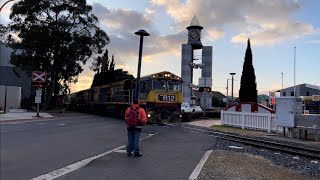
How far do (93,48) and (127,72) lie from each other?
39.4 metres

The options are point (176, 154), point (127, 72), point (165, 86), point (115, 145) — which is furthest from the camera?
point (127, 72)

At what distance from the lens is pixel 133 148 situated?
12406 mm

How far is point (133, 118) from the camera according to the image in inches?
484

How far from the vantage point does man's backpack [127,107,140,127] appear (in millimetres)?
12266

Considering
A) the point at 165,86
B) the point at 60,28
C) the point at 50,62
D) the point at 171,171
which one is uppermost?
the point at 60,28

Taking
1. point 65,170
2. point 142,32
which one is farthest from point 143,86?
point 65,170

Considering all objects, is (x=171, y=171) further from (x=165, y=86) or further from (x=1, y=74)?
(x=1, y=74)

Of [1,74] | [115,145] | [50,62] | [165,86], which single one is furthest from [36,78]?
[1,74]

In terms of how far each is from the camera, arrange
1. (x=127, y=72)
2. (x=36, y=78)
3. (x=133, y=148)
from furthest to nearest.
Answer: (x=127, y=72) < (x=36, y=78) < (x=133, y=148)

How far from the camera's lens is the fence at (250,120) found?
80.4 feet

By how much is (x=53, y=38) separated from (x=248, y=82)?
2354cm

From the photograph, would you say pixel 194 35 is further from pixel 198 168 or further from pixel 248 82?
pixel 198 168

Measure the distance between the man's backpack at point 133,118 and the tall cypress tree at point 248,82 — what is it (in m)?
35.5

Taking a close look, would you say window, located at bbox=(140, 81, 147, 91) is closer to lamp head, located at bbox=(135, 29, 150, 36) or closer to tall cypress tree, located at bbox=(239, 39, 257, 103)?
lamp head, located at bbox=(135, 29, 150, 36)
